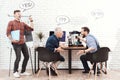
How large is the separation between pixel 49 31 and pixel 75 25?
658mm

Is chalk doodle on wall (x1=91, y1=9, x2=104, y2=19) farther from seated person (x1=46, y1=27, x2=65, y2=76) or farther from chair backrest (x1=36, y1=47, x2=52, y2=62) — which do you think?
chair backrest (x1=36, y1=47, x2=52, y2=62)

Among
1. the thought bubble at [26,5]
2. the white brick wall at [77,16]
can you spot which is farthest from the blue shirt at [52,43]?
the thought bubble at [26,5]

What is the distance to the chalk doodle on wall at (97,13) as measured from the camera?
716 cm

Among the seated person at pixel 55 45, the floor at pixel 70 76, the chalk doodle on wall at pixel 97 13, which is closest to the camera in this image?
the seated person at pixel 55 45

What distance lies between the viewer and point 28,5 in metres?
7.20

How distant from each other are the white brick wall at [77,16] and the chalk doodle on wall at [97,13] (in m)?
0.05

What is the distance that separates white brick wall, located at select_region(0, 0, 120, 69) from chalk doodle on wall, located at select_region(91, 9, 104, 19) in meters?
0.05

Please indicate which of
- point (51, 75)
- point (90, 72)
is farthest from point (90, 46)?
point (51, 75)

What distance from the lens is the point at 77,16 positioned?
283 inches

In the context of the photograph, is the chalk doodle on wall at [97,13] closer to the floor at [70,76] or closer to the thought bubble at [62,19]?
the thought bubble at [62,19]

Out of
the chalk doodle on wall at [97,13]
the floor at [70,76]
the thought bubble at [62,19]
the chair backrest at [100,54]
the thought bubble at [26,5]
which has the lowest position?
the floor at [70,76]

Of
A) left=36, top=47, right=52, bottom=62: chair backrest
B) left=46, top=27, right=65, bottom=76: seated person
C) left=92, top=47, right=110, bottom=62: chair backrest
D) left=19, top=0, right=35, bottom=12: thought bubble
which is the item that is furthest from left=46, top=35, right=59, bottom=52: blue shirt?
left=19, top=0, right=35, bottom=12: thought bubble

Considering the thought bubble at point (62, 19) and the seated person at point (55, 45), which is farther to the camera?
the thought bubble at point (62, 19)

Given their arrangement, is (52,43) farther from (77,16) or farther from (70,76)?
(77,16)
